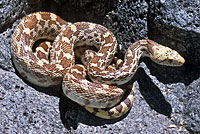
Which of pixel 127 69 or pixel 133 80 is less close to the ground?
pixel 127 69

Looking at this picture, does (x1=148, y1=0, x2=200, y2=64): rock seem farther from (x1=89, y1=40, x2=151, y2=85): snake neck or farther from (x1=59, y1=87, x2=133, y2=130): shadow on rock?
(x1=59, y1=87, x2=133, y2=130): shadow on rock

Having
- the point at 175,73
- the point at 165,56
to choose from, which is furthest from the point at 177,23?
the point at 175,73

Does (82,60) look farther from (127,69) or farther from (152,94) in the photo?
(152,94)

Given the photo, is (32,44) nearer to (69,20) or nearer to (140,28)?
(69,20)

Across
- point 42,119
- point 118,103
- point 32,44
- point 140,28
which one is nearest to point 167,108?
point 118,103

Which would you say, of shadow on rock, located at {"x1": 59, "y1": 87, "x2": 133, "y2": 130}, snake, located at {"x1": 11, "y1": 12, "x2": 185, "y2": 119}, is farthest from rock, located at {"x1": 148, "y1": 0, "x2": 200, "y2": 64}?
shadow on rock, located at {"x1": 59, "y1": 87, "x2": 133, "y2": 130}

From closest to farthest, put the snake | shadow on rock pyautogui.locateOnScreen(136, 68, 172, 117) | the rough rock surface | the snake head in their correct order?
1. the rough rock surface
2. the snake
3. the snake head
4. shadow on rock pyautogui.locateOnScreen(136, 68, 172, 117)
